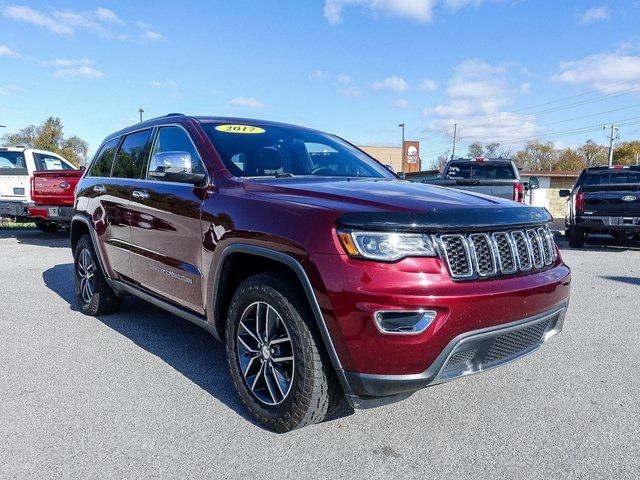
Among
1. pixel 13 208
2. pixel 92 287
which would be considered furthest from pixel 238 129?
pixel 13 208

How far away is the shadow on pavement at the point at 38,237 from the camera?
11789 mm

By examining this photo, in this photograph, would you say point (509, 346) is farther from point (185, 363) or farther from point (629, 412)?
point (185, 363)

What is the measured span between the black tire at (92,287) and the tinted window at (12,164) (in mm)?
8409

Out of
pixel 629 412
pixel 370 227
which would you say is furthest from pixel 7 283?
pixel 629 412

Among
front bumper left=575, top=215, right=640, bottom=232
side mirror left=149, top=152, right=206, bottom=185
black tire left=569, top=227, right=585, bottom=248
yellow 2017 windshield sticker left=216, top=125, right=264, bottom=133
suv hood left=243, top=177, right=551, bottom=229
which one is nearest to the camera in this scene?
suv hood left=243, top=177, right=551, bottom=229

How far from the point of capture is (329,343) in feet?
8.31

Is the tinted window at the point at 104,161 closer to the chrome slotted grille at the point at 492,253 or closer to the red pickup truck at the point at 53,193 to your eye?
the chrome slotted grille at the point at 492,253

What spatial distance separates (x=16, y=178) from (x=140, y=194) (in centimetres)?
1005

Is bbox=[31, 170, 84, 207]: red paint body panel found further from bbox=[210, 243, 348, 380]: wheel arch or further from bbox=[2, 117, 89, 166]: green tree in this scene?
bbox=[2, 117, 89, 166]: green tree

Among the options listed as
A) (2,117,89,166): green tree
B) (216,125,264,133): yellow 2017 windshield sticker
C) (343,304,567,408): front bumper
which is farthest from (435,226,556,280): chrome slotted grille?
(2,117,89,166): green tree

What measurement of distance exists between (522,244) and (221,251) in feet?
5.62

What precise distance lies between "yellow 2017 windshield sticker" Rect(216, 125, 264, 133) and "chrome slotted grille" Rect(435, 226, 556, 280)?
1985 mm

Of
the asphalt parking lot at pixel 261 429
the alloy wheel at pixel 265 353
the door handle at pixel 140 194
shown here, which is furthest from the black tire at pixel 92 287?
the alloy wheel at pixel 265 353

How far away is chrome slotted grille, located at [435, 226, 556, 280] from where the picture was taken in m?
2.52
